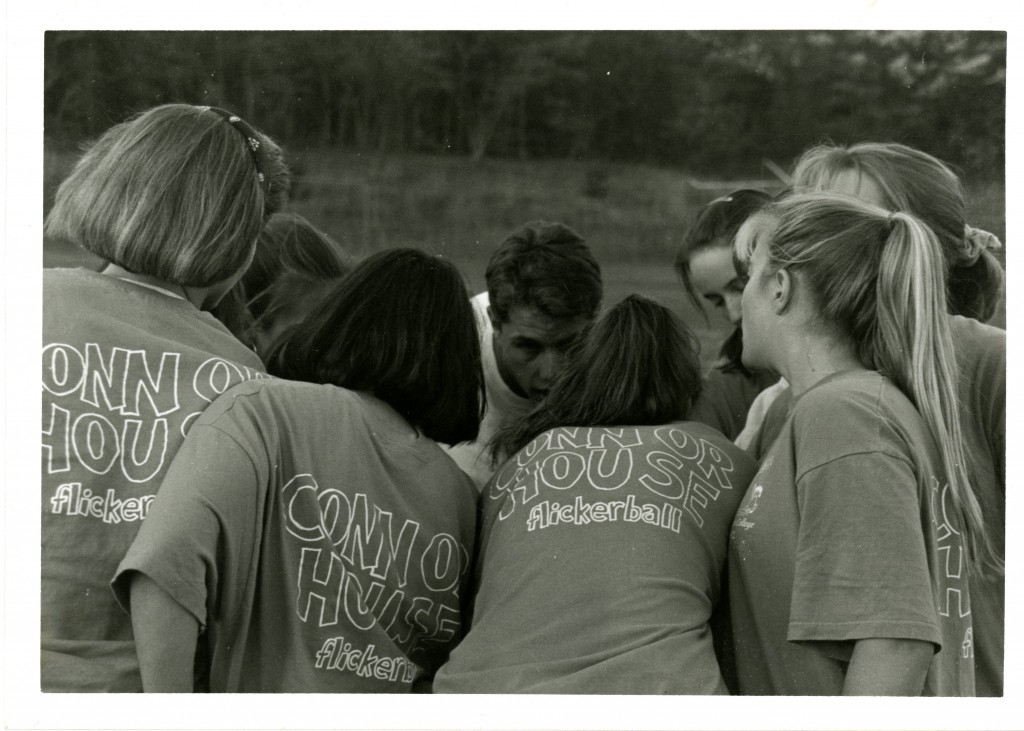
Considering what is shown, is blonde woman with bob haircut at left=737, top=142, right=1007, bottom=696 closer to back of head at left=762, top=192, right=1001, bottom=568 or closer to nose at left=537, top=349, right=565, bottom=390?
back of head at left=762, top=192, right=1001, bottom=568

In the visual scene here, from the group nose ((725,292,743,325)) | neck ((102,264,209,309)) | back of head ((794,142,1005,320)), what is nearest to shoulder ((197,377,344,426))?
neck ((102,264,209,309))

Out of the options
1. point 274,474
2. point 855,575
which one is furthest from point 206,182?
point 855,575

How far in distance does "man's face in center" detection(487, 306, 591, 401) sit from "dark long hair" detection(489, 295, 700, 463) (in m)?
0.26

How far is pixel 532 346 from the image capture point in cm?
300

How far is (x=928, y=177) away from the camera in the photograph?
8.87 ft

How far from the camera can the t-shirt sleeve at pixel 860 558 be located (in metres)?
2.15

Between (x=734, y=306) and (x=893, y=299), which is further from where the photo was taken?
(x=734, y=306)

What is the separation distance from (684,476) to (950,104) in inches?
45.1

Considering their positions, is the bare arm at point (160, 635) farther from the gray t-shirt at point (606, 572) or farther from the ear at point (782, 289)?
the ear at point (782, 289)

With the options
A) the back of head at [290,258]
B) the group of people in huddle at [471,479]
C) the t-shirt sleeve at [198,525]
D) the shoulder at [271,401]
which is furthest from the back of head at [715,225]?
the t-shirt sleeve at [198,525]

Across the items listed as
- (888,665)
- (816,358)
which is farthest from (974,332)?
(888,665)

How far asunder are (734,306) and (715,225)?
24cm

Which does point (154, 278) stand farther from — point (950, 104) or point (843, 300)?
point (950, 104)

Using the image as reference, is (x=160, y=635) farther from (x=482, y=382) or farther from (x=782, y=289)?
(x=782, y=289)
